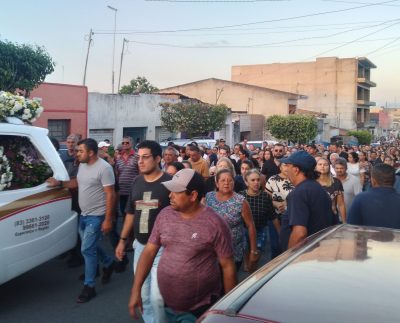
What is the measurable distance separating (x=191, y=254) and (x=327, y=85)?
63056mm

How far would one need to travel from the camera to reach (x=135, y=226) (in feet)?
14.0

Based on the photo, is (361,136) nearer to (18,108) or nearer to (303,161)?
(303,161)

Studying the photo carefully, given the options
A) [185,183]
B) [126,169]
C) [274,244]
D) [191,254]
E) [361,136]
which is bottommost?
[274,244]

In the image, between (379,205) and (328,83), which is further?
(328,83)

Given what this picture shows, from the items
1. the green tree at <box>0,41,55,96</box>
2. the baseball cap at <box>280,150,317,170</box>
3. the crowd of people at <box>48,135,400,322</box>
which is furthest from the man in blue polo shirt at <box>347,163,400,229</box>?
the green tree at <box>0,41,55,96</box>

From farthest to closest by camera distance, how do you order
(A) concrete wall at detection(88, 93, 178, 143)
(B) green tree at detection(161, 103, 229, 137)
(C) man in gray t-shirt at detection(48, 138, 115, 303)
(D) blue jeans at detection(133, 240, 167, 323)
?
(B) green tree at detection(161, 103, 229, 137) → (A) concrete wall at detection(88, 93, 178, 143) → (C) man in gray t-shirt at detection(48, 138, 115, 303) → (D) blue jeans at detection(133, 240, 167, 323)

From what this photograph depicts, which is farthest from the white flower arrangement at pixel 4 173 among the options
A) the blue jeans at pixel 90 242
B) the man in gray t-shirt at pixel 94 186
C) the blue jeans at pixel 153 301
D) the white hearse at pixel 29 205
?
the blue jeans at pixel 153 301

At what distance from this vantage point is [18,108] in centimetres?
→ 514

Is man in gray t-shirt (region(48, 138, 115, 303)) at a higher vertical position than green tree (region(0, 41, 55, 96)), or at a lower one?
lower

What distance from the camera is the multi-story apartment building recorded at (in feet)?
204

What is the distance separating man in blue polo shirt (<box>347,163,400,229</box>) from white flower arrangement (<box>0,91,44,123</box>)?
3520mm

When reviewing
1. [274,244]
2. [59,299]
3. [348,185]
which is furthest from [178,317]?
[348,185]

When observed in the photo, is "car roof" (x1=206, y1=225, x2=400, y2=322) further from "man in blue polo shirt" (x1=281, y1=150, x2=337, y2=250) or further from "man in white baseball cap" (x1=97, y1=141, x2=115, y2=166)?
"man in white baseball cap" (x1=97, y1=141, x2=115, y2=166)

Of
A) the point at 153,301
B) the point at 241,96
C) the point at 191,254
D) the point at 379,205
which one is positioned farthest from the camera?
the point at 241,96
